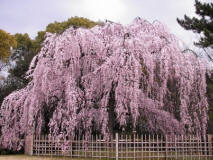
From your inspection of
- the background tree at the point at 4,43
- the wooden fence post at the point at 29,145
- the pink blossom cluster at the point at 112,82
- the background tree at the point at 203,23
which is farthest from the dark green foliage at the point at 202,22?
the background tree at the point at 4,43

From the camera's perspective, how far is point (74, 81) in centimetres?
1068

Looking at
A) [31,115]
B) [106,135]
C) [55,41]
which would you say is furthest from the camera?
[55,41]

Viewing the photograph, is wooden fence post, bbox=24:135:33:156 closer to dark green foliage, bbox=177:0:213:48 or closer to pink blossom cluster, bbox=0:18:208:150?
pink blossom cluster, bbox=0:18:208:150

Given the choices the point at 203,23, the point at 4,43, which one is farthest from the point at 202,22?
the point at 4,43

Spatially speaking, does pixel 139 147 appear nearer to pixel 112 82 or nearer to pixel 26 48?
pixel 112 82

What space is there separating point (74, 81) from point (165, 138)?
3826 mm

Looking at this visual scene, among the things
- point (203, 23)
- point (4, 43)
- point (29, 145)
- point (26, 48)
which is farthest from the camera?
point (26, 48)

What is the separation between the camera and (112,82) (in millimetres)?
10383

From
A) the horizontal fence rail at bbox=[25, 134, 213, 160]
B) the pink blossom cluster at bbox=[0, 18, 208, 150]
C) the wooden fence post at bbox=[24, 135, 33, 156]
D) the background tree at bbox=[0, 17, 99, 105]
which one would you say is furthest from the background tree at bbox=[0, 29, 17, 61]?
the horizontal fence rail at bbox=[25, 134, 213, 160]

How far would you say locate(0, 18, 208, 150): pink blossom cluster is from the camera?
399 inches

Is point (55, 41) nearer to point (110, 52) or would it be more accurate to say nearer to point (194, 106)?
point (110, 52)

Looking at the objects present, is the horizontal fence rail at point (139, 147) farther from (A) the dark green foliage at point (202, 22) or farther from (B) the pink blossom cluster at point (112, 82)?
(A) the dark green foliage at point (202, 22)

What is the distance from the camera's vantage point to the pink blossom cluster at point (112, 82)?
1014 cm

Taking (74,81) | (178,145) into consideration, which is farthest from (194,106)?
(74,81)
